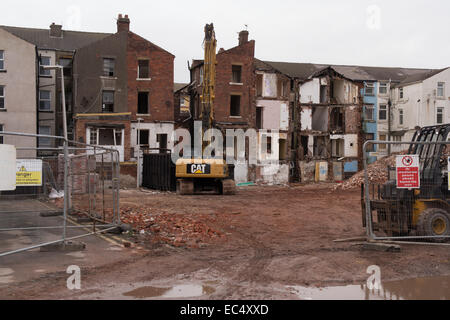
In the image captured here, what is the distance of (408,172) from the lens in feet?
36.1

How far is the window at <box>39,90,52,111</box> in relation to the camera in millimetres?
48875

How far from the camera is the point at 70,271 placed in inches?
347

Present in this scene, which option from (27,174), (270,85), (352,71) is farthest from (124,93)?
(27,174)

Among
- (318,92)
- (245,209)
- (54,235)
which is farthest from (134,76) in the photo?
(54,235)

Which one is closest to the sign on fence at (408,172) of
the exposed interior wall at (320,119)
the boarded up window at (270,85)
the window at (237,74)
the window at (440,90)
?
the window at (237,74)

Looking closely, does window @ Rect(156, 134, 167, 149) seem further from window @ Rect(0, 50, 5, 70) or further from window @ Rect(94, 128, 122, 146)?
window @ Rect(0, 50, 5, 70)

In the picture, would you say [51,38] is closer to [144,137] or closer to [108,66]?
[108,66]

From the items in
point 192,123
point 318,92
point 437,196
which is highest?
point 318,92

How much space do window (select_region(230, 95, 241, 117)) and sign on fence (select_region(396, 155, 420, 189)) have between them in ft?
112

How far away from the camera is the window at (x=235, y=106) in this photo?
148 ft

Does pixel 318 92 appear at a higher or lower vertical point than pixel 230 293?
higher
